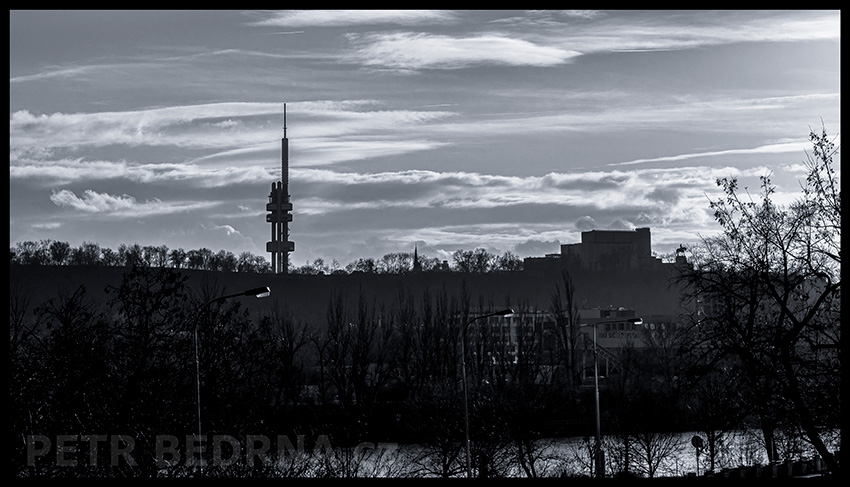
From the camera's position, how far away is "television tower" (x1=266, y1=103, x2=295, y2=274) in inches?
4924

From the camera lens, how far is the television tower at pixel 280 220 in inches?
4924

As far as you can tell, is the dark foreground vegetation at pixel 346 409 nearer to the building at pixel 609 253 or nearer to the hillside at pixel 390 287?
the hillside at pixel 390 287

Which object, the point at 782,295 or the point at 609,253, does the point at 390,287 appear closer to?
the point at 609,253

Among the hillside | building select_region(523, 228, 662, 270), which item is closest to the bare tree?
the hillside

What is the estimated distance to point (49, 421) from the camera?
16578 millimetres

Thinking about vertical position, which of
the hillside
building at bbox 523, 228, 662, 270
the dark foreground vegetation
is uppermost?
building at bbox 523, 228, 662, 270

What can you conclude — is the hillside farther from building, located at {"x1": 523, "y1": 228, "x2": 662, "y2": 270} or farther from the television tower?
the television tower

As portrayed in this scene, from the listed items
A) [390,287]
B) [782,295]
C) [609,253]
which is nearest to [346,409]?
[782,295]

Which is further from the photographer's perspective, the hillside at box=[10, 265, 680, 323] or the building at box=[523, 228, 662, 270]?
the building at box=[523, 228, 662, 270]

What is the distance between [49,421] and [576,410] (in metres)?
31.5

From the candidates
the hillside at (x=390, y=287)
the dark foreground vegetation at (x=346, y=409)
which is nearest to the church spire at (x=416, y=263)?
the hillside at (x=390, y=287)

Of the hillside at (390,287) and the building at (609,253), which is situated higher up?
the building at (609,253)

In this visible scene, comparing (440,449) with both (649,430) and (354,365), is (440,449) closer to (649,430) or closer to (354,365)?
(649,430)

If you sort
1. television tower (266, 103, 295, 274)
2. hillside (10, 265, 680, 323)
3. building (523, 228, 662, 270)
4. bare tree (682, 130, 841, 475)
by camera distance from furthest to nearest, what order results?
television tower (266, 103, 295, 274), building (523, 228, 662, 270), hillside (10, 265, 680, 323), bare tree (682, 130, 841, 475)
